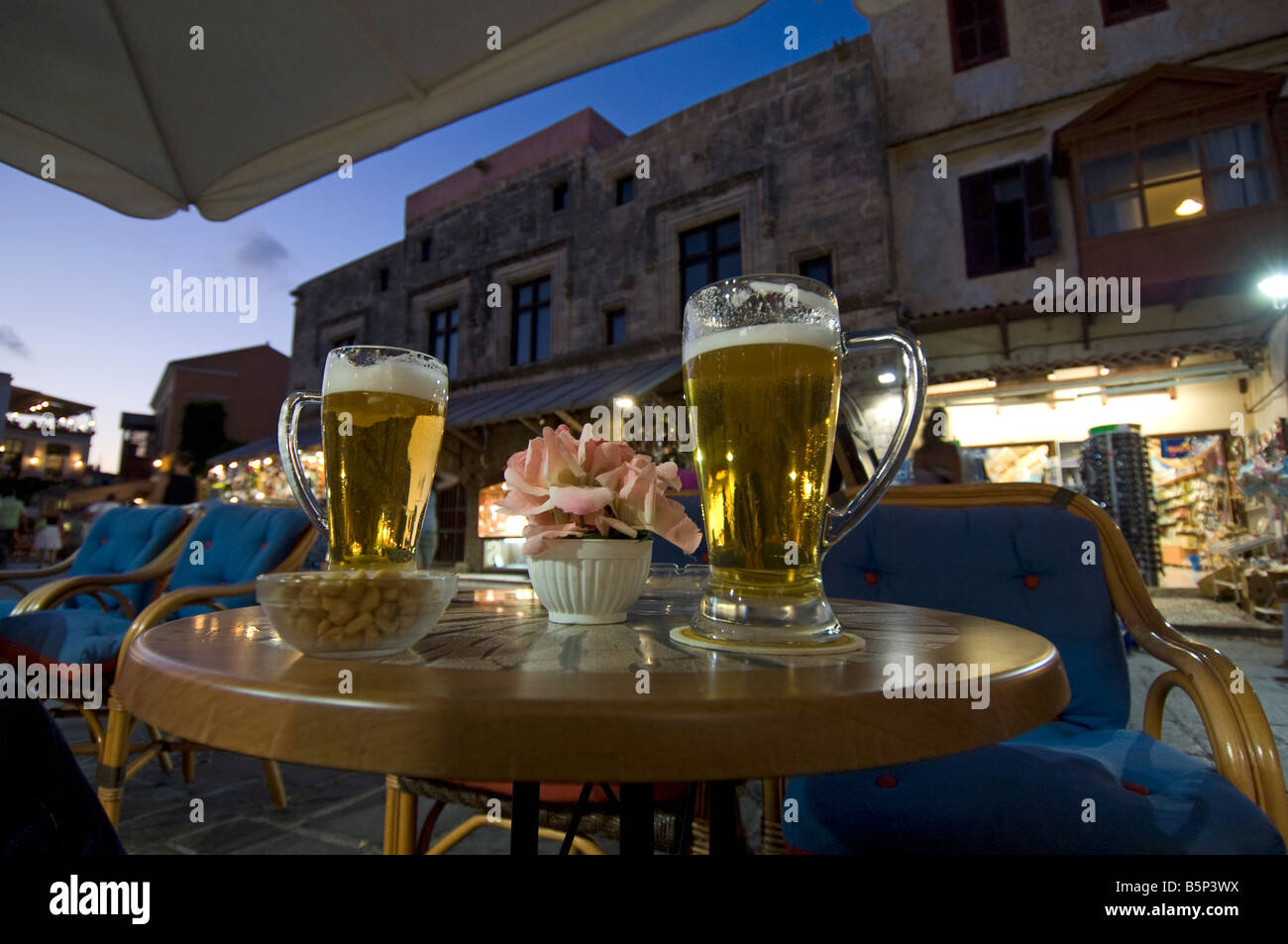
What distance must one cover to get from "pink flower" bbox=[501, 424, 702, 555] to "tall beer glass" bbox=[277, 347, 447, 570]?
0.22m

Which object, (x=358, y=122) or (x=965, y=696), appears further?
(x=358, y=122)

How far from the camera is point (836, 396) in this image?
2.38 feet

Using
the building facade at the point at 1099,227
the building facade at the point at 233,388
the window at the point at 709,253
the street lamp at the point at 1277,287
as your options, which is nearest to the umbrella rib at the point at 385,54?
the building facade at the point at 1099,227

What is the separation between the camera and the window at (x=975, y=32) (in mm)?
8836

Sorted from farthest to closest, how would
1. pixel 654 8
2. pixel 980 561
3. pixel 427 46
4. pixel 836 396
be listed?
pixel 427 46 < pixel 654 8 < pixel 980 561 < pixel 836 396

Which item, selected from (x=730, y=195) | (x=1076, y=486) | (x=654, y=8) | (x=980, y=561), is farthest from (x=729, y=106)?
(x=980, y=561)

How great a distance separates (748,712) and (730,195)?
10287 mm

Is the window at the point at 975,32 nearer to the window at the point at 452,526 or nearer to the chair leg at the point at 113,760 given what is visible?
the window at the point at 452,526

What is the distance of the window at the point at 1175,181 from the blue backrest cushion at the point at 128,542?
32.5 ft

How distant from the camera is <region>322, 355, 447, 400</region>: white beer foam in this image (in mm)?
912

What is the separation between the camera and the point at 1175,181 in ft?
23.8

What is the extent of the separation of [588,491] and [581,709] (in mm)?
373
